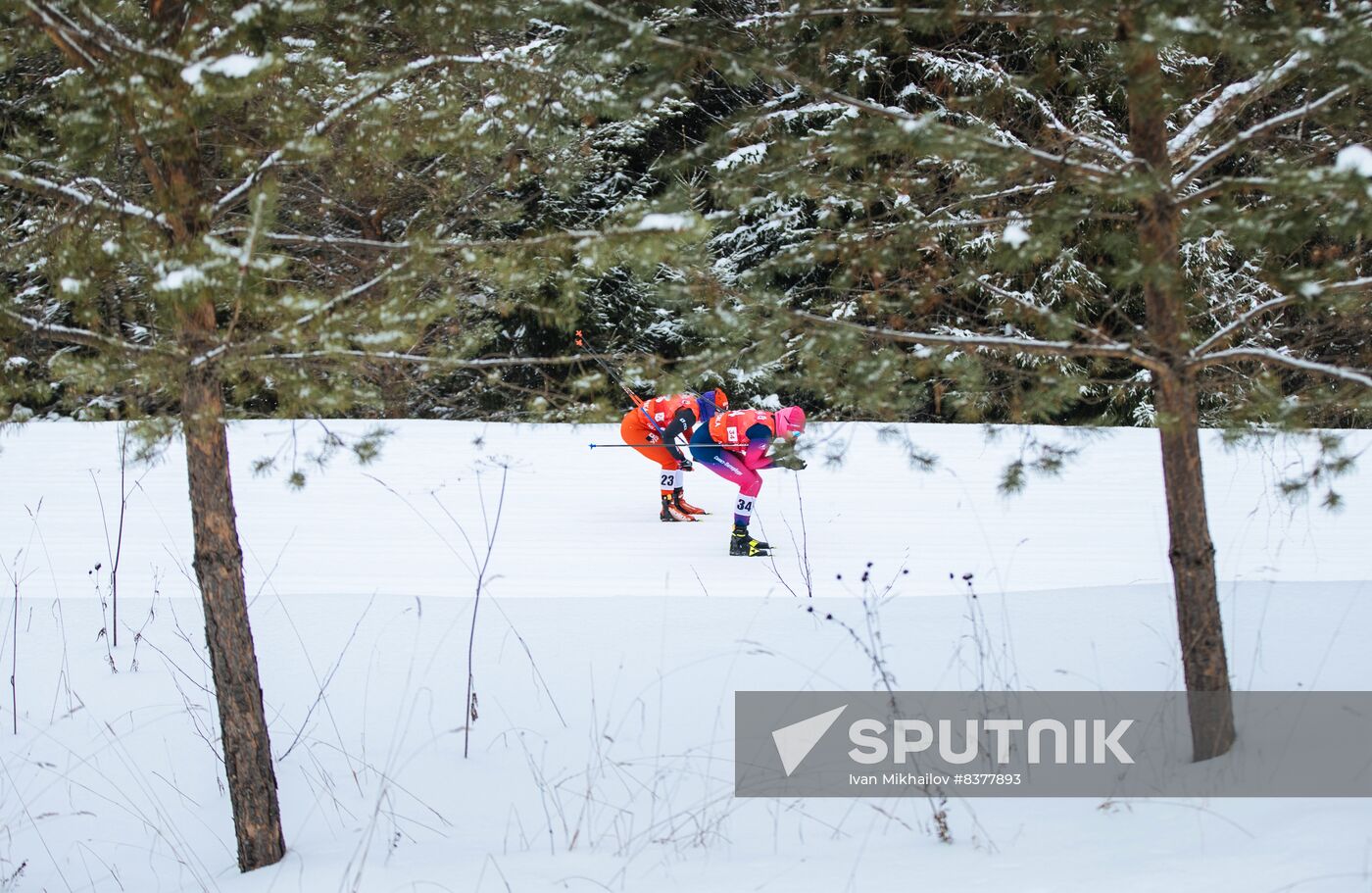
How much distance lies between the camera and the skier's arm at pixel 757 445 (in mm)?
8367

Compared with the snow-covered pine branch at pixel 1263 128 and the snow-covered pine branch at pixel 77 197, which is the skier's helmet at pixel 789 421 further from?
the snow-covered pine branch at pixel 77 197

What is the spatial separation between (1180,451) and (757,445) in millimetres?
4448

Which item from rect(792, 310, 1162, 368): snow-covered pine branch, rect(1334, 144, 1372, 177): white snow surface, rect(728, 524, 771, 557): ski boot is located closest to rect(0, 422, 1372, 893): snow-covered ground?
rect(728, 524, 771, 557): ski boot

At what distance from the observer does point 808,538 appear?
912 centimetres

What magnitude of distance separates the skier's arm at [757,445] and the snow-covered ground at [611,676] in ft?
2.52

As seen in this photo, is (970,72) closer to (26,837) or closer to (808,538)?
(808,538)

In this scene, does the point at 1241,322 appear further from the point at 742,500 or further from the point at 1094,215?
the point at 742,500

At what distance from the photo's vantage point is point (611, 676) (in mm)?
5848

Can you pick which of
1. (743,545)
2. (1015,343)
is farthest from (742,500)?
(1015,343)

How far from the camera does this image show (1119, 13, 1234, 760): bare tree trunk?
3742 millimetres

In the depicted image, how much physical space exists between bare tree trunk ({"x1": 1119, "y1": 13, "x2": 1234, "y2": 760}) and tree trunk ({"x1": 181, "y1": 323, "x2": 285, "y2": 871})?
132 inches

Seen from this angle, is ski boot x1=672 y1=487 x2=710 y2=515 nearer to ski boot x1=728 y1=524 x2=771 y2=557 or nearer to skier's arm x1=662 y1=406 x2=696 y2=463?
skier's arm x1=662 y1=406 x2=696 y2=463

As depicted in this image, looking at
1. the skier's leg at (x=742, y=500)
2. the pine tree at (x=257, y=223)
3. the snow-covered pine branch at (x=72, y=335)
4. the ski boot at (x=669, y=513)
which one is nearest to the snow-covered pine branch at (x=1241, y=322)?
the pine tree at (x=257, y=223)

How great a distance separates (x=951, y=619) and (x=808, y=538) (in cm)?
271
